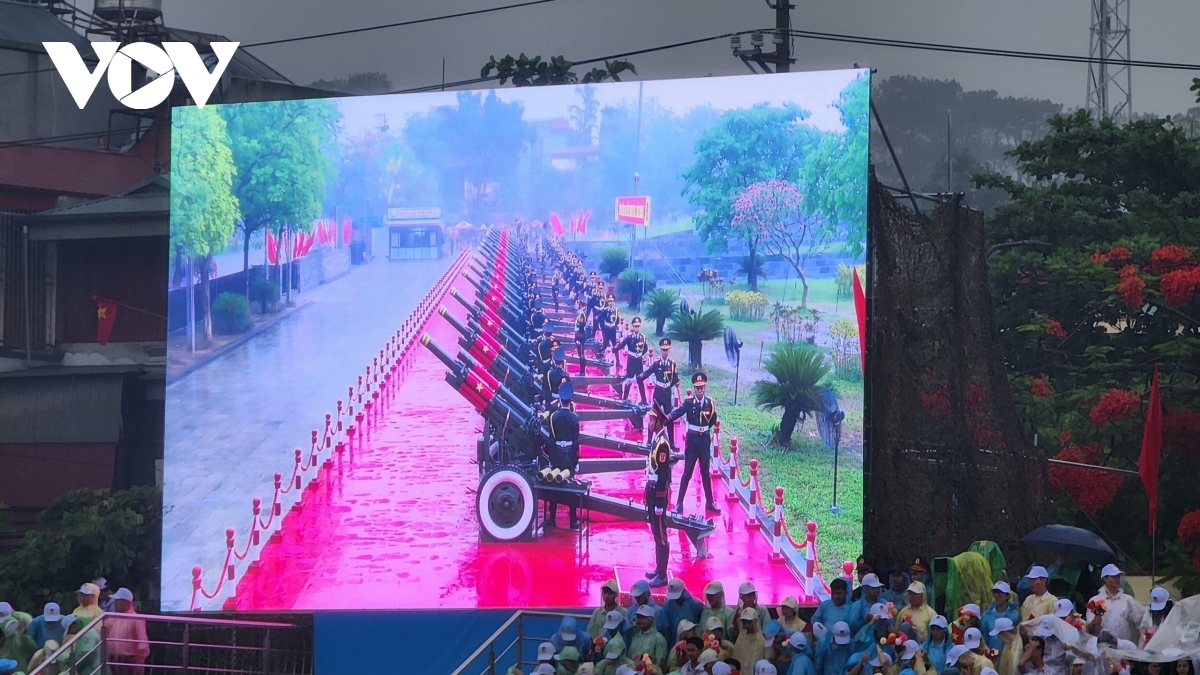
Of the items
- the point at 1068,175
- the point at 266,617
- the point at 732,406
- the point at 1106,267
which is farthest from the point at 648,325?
the point at 1068,175

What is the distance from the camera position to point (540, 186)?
12.8 meters

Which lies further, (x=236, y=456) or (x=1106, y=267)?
(x=1106, y=267)

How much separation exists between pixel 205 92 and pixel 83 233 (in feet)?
7.85

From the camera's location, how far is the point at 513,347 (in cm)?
1302

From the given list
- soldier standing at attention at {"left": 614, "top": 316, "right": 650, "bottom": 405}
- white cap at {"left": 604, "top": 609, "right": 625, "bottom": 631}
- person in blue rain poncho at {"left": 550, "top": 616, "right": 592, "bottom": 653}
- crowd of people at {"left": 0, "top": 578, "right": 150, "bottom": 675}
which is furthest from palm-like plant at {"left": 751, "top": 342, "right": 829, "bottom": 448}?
crowd of people at {"left": 0, "top": 578, "right": 150, "bottom": 675}

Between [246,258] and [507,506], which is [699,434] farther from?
[246,258]

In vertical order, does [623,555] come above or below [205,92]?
below

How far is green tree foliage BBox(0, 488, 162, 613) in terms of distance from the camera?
1529 centimetres

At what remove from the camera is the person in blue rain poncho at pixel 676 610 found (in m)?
10.7

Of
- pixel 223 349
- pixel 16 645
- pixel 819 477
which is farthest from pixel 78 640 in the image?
pixel 819 477

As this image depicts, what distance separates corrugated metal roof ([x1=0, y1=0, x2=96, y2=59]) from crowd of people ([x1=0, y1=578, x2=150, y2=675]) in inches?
335

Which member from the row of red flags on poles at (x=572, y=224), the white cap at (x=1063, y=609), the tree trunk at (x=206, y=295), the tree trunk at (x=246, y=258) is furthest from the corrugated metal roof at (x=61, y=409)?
the white cap at (x=1063, y=609)

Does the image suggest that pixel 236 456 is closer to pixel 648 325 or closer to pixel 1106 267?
pixel 648 325

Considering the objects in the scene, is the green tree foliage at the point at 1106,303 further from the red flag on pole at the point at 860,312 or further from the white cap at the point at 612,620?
the white cap at the point at 612,620
